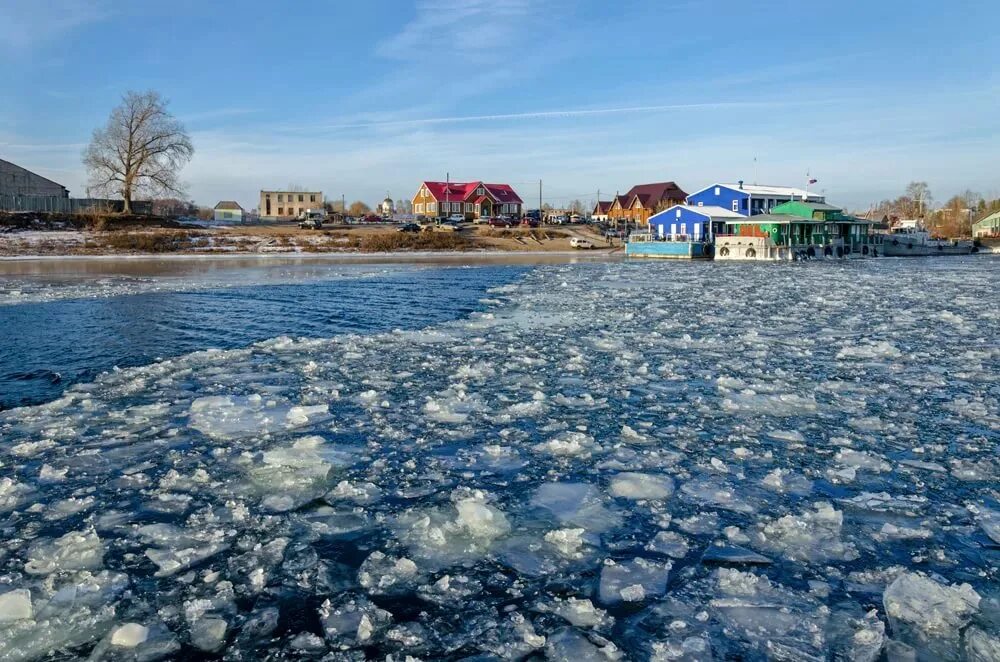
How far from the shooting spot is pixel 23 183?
69.4 metres

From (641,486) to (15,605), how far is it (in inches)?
172

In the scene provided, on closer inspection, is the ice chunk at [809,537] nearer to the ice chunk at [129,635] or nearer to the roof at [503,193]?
the ice chunk at [129,635]

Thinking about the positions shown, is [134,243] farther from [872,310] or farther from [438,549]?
[438,549]

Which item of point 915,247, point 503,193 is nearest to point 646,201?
point 503,193

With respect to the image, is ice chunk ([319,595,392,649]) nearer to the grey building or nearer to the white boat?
the white boat

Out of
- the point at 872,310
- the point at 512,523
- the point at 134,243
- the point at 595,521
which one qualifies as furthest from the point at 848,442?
the point at 134,243

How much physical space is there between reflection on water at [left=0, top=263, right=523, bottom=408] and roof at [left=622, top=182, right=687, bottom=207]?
80.5m

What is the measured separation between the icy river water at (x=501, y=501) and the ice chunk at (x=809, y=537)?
0.07ft

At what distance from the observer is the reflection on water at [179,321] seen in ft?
36.8

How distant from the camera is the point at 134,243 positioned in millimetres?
52031

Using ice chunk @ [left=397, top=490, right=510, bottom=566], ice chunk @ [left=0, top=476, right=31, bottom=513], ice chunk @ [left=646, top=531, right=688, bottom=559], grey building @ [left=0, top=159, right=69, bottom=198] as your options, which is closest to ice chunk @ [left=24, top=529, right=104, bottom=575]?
ice chunk @ [left=0, top=476, right=31, bottom=513]

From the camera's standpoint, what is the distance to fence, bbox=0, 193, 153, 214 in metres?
64.6

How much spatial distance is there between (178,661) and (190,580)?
2.83 feet

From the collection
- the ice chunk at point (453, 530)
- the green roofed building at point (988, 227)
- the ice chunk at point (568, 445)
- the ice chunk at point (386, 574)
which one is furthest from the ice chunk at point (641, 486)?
the green roofed building at point (988, 227)
